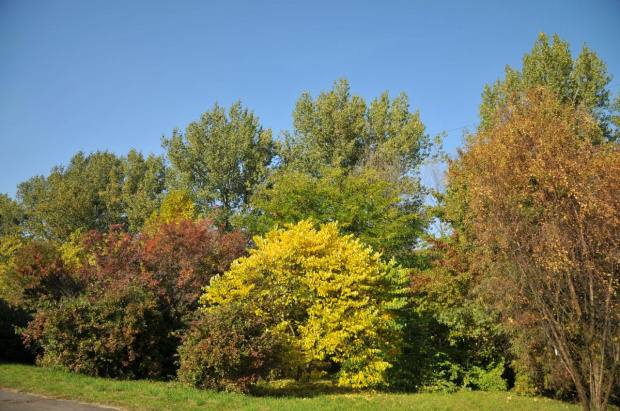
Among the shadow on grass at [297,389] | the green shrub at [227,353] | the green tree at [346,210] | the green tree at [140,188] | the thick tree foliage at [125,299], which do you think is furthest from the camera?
the green tree at [140,188]

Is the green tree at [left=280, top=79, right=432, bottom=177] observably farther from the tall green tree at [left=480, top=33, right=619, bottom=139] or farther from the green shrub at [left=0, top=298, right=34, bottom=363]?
the green shrub at [left=0, top=298, right=34, bottom=363]

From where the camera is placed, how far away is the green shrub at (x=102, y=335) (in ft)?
36.1

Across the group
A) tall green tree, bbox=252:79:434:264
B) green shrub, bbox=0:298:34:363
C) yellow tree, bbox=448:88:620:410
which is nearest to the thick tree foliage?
green shrub, bbox=0:298:34:363

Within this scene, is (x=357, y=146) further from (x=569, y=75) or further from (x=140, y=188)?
(x=140, y=188)

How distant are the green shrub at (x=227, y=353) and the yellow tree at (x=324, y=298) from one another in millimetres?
773

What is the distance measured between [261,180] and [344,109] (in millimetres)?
7776

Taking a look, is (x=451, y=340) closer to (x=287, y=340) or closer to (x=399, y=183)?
(x=287, y=340)

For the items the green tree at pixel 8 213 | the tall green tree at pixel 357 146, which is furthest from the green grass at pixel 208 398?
the green tree at pixel 8 213

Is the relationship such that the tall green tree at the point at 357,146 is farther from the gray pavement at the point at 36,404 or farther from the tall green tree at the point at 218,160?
the gray pavement at the point at 36,404

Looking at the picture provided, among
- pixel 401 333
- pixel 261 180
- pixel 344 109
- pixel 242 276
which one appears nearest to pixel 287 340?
pixel 242 276

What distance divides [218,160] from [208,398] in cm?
2305

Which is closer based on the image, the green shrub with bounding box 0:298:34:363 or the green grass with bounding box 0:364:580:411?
the green grass with bounding box 0:364:580:411

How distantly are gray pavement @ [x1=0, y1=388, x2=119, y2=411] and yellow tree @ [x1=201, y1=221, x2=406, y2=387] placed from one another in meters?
4.28

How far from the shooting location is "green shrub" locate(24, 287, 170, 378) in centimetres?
1100
